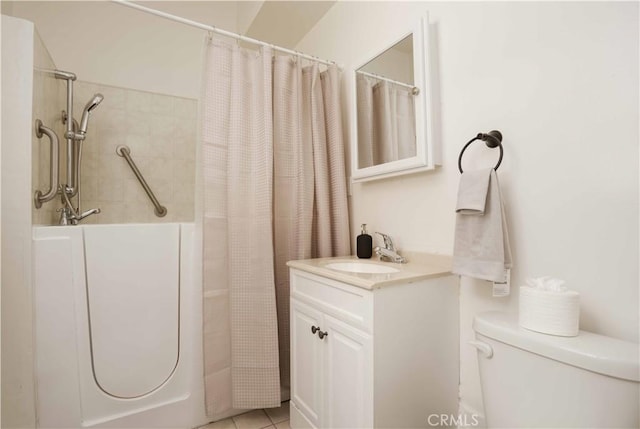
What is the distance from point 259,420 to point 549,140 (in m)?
1.64

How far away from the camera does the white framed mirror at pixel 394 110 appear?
1.20m

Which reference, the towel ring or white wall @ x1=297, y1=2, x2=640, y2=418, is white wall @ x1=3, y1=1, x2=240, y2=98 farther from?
the towel ring

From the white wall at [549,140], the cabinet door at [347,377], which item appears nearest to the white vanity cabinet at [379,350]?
the cabinet door at [347,377]

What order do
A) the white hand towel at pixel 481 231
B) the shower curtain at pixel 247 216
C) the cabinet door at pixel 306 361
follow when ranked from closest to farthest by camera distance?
the white hand towel at pixel 481 231, the cabinet door at pixel 306 361, the shower curtain at pixel 247 216

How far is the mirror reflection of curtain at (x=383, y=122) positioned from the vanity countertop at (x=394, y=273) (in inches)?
17.2

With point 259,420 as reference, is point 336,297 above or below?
above

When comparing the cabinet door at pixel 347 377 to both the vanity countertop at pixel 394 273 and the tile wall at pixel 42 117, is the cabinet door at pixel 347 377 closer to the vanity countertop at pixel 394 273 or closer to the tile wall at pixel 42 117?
the vanity countertop at pixel 394 273

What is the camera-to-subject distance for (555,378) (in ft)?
2.30

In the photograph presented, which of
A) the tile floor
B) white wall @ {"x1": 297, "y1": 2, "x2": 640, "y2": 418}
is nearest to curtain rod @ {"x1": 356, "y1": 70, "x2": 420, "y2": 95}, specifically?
white wall @ {"x1": 297, "y1": 2, "x2": 640, "y2": 418}

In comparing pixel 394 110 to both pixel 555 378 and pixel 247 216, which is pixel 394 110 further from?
pixel 555 378

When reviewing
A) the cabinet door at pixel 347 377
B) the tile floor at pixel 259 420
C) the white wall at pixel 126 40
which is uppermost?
the white wall at pixel 126 40

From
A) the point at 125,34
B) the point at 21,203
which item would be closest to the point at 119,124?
the point at 125,34

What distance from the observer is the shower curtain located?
4.59 feet

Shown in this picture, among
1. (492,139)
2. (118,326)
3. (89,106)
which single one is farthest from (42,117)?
(492,139)
